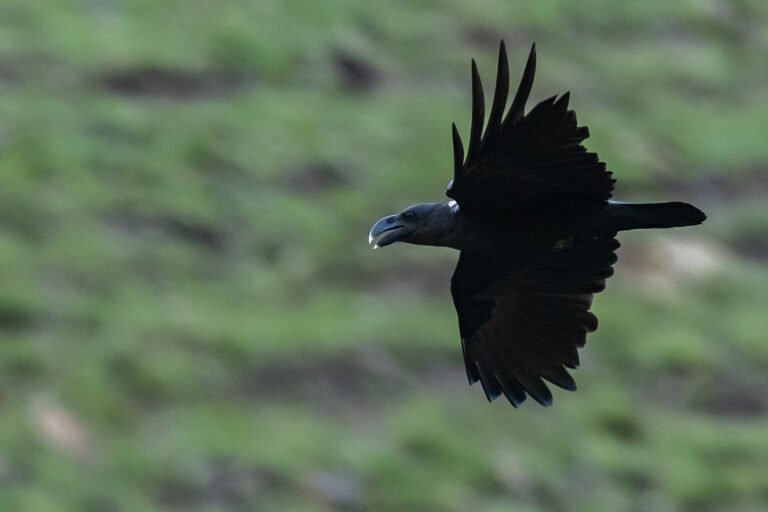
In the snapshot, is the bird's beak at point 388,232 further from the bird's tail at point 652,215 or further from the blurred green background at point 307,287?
the blurred green background at point 307,287

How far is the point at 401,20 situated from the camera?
33.0m

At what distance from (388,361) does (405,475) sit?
2152 millimetres

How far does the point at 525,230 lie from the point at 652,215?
2.41ft

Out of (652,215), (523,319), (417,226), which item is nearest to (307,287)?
(523,319)

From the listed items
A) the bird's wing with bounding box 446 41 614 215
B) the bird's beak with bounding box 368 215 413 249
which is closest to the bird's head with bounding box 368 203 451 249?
the bird's beak with bounding box 368 215 413 249

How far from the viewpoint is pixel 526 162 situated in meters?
10.7

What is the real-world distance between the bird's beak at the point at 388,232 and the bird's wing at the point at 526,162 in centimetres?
39

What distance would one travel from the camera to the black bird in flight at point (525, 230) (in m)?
10.6

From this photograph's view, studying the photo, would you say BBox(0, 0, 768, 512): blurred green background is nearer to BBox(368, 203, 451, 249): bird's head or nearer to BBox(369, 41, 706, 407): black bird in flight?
BBox(369, 41, 706, 407): black bird in flight

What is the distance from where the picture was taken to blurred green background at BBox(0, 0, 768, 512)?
21062mm

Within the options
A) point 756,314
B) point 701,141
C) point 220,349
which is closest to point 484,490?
point 220,349

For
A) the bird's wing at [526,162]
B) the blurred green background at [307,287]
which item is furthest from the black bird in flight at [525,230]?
the blurred green background at [307,287]

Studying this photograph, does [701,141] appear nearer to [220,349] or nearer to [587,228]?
[220,349]

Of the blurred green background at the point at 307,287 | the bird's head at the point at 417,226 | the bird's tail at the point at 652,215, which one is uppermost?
the blurred green background at the point at 307,287
